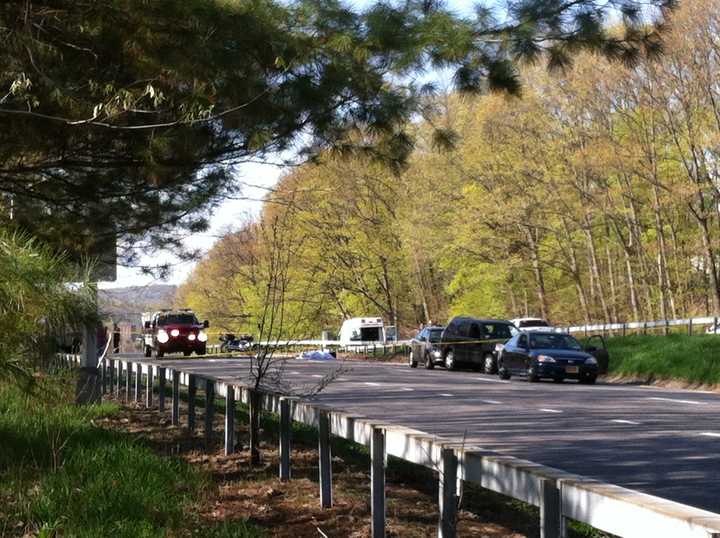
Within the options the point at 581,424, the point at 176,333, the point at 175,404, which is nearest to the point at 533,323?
the point at 176,333

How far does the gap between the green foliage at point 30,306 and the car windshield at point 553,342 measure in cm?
2184

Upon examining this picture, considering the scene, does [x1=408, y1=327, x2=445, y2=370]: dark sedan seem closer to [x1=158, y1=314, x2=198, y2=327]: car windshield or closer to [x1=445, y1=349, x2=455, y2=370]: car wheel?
[x1=445, y1=349, x2=455, y2=370]: car wheel

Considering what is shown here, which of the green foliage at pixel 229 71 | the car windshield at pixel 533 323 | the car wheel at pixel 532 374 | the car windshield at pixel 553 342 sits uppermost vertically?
the green foliage at pixel 229 71

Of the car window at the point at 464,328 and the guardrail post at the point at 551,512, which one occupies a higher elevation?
the car window at the point at 464,328

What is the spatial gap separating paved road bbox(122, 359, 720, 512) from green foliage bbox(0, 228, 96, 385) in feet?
10.7

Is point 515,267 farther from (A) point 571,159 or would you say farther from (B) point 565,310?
(A) point 571,159

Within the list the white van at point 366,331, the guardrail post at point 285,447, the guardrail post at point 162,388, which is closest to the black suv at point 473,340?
the white van at point 366,331

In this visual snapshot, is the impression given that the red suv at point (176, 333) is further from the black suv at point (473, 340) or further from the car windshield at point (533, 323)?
the car windshield at point (533, 323)

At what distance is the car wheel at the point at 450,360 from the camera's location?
40500mm

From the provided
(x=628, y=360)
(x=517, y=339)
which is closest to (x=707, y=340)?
(x=628, y=360)

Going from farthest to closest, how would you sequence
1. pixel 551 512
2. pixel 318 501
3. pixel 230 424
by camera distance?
1. pixel 230 424
2. pixel 318 501
3. pixel 551 512

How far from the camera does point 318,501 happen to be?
880cm

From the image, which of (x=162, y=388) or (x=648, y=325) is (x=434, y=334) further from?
(x=162, y=388)

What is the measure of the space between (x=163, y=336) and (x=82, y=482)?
1506 inches
